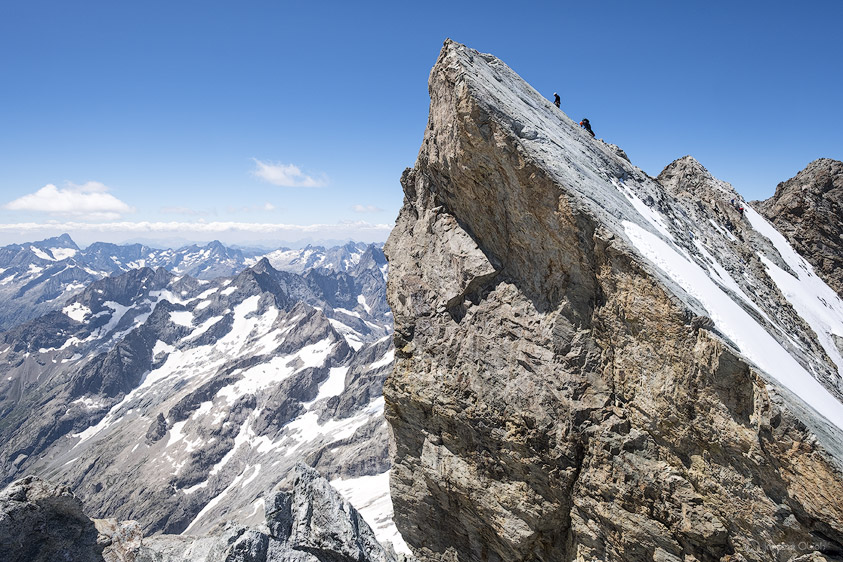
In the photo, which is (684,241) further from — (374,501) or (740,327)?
(374,501)

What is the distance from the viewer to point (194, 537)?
26109 millimetres

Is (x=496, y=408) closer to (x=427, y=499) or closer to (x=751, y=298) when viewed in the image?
(x=427, y=499)

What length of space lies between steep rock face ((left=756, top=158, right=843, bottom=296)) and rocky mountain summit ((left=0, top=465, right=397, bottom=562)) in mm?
50405

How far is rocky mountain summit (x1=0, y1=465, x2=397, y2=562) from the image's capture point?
17156 mm

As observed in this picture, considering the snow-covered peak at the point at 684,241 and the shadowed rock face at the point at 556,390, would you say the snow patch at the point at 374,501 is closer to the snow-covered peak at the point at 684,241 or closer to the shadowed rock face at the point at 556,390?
the snow-covered peak at the point at 684,241

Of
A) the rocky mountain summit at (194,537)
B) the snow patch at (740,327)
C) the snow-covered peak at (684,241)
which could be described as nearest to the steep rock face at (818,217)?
the snow-covered peak at (684,241)

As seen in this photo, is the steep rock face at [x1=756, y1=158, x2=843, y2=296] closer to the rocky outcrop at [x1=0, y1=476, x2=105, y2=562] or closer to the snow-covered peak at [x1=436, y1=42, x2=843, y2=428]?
the snow-covered peak at [x1=436, y1=42, x2=843, y2=428]

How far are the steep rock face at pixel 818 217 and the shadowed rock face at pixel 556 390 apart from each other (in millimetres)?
34602

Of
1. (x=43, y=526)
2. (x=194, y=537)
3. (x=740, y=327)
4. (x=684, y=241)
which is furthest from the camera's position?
(x=194, y=537)

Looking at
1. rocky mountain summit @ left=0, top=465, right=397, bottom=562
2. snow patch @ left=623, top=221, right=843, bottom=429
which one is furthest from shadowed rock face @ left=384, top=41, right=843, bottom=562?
rocky mountain summit @ left=0, top=465, right=397, bottom=562

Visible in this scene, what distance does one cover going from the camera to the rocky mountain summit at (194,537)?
56.3 feet

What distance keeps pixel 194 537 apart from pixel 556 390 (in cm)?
2608

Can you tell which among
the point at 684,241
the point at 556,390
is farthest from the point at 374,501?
the point at 556,390

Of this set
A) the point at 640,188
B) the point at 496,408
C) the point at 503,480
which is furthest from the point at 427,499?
the point at 640,188
